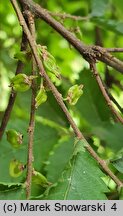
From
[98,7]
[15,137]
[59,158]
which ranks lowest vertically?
[15,137]

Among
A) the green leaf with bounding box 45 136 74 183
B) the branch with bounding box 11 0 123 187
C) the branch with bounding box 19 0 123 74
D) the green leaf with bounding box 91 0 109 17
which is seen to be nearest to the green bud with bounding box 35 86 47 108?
the branch with bounding box 11 0 123 187

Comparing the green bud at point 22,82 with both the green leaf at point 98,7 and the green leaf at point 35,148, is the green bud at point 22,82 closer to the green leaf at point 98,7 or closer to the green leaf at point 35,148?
the green leaf at point 35,148

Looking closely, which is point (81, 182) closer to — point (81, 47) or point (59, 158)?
point (81, 47)

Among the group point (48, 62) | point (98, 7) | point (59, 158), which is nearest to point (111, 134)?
point (59, 158)

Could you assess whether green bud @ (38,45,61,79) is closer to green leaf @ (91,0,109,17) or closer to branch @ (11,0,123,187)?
branch @ (11,0,123,187)

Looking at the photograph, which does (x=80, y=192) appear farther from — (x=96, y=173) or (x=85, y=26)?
(x=85, y=26)

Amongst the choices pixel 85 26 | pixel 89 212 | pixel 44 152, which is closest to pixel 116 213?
pixel 89 212
